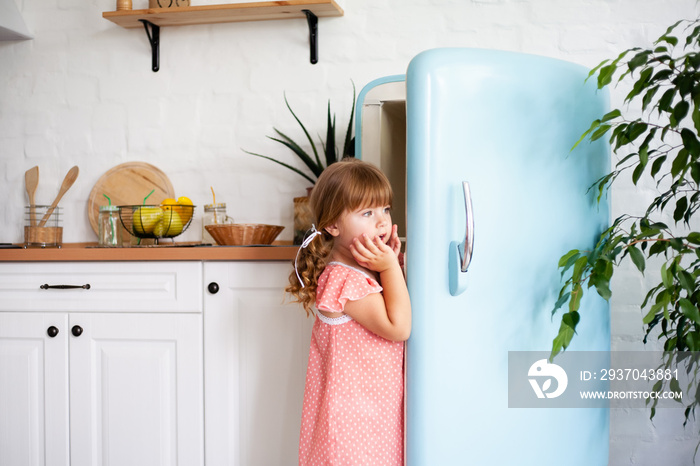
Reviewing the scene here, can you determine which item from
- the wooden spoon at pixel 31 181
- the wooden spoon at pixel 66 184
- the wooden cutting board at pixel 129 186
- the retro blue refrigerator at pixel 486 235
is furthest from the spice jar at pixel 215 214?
the retro blue refrigerator at pixel 486 235

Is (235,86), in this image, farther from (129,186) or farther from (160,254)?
(160,254)

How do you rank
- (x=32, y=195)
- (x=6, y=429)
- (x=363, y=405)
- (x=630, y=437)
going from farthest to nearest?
(x=32, y=195)
(x=630, y=437)
(x=6, y=429)
(x=363, y=405)

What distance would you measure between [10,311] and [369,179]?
1145 mm

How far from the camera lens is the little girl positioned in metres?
1.26

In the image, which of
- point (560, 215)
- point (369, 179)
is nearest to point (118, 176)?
point (369, 179)

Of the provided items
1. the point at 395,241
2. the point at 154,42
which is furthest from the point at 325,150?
the point at 154,42

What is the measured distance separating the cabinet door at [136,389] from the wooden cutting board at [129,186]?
0.59m

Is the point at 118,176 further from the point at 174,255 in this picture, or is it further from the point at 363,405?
the point at 363,405

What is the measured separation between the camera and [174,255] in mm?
1610

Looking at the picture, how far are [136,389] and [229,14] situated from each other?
4.00 feet

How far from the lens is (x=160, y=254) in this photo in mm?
1619

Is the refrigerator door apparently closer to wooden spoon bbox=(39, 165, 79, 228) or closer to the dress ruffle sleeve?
the dress ruffle sleeve

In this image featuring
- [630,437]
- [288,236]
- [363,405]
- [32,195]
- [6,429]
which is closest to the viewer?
[363,405]

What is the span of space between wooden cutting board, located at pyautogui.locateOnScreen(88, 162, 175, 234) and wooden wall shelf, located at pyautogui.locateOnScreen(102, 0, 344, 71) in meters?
0.45
